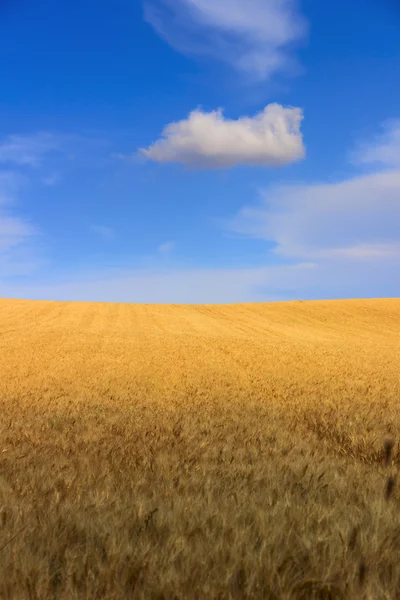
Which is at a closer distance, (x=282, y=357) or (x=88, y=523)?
(x=88, y=523)

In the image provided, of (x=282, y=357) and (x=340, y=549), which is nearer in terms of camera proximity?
(x=340, y=549)

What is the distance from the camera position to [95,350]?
1748 centimetres

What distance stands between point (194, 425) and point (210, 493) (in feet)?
8.80

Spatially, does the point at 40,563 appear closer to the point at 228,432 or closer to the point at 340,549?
the point at 340,549

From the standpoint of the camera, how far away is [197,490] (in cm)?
348

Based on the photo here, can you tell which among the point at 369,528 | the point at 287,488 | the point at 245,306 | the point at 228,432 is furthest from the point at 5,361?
the point at 245,306

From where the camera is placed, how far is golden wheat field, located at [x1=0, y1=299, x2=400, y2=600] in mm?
2193

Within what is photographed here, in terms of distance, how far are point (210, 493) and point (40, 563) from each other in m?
1.25

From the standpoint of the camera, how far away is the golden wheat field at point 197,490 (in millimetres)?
2193

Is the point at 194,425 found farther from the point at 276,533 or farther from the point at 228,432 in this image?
the point at 276,533

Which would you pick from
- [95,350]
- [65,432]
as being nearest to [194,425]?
[65,432]

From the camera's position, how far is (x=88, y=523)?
279 cm

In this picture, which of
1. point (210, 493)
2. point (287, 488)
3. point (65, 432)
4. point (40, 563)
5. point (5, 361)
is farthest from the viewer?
point (5, 361)

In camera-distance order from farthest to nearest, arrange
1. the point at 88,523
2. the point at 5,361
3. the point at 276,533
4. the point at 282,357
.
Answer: the point at 282,357 < the point at 5,361 < the point at 88,523 < the point at 276,533
